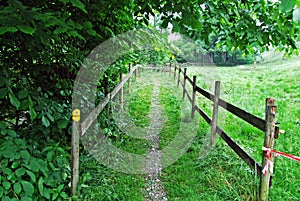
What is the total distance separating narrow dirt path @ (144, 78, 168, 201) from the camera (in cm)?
293

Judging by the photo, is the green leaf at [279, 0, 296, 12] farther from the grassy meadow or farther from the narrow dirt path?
the narrow dirt path

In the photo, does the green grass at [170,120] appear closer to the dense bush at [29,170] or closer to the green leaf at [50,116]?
the dense bush at [29,170]

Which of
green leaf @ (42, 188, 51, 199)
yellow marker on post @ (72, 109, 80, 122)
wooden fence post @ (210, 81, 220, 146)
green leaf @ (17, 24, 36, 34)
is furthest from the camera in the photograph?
wooden fence post @ (210, 81, 220, 146)

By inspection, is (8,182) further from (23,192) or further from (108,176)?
(108,176)

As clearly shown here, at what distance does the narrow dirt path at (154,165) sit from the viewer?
2.93 metres

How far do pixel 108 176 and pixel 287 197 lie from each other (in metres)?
2.04

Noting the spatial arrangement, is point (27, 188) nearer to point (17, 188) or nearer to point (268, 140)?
point (17, 188)

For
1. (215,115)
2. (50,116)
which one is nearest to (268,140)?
(215,115)

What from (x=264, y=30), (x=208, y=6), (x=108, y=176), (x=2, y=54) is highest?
(x=208, y=6)

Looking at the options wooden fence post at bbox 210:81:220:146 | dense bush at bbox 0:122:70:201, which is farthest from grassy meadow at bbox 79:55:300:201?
dense bush at bbox 0:122:70:201

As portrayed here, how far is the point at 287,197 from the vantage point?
262cm

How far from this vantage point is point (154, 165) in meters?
3.71

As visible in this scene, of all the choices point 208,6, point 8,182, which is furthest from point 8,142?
point 208,6

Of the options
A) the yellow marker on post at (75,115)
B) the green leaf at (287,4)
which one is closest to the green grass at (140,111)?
the yellow marker on post at (75,115)
